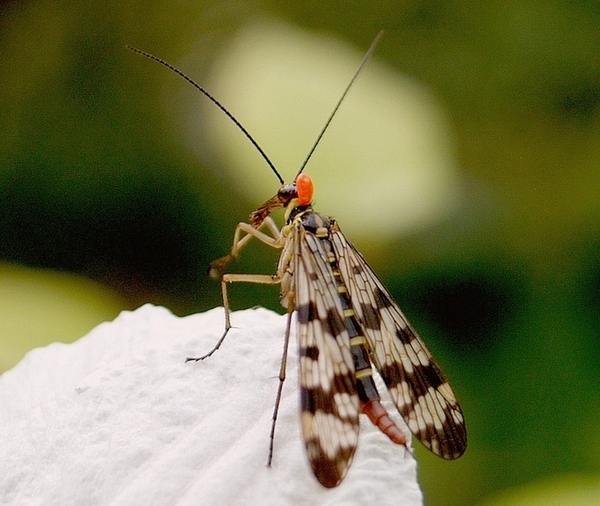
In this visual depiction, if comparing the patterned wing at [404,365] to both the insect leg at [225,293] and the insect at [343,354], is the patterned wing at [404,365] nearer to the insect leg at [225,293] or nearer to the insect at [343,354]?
the insect at [343,354]

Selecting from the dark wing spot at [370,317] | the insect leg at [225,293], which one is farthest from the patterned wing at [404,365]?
the insect leg at [225,293]

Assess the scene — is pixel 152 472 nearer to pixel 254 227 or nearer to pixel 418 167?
pixel 254 227

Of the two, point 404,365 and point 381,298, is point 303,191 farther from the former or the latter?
point 404,365

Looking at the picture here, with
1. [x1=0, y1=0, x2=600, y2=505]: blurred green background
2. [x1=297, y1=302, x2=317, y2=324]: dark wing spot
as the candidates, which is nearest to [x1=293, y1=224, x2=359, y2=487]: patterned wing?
[x1=297, y1=302, x2=317, y2=324]: dark wing spot

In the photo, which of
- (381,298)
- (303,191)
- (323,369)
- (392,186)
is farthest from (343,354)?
(392,186)

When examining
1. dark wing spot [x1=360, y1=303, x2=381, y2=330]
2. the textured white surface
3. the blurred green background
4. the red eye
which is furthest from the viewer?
the blurred green background

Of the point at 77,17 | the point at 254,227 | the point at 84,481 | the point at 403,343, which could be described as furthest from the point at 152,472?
the point at 77,17

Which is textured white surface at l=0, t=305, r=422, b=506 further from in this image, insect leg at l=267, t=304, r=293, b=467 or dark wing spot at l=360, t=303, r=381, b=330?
dark wing spot at l=360, t=303, r=381, b=330
